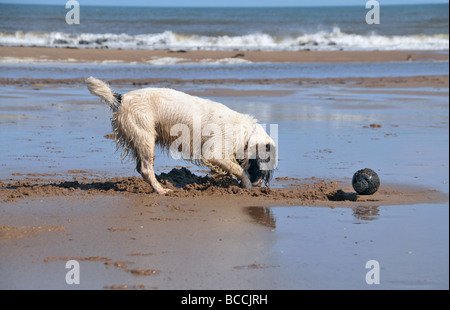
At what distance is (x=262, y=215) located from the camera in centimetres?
712

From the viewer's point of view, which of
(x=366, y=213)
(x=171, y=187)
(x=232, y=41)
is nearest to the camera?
(x=366, y=213)

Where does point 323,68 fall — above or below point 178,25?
below

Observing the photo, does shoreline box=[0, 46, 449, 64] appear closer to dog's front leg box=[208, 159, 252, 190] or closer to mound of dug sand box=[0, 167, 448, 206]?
mound of dug sand box=[0, 167, 448, 206]

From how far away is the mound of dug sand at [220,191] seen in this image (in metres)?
7.77

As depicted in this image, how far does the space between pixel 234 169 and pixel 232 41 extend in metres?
37.7

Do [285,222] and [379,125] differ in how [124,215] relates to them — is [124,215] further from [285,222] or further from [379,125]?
[379,125]

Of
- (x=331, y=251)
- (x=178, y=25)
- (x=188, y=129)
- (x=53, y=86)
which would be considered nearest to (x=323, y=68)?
(x=53, y=86)

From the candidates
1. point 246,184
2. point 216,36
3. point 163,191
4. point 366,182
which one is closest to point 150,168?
point 163,191

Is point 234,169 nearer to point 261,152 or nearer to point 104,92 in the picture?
point 261,152

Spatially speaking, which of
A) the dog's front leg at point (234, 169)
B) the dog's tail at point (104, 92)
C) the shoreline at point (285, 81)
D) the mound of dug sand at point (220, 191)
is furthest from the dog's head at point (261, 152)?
the shoreline at point (285, 81)

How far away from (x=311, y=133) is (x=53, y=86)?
10.9 metres

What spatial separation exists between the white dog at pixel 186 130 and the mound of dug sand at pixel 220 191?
232 mm

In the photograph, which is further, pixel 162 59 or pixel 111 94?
pixel 162 59

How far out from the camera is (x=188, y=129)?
322 inches
